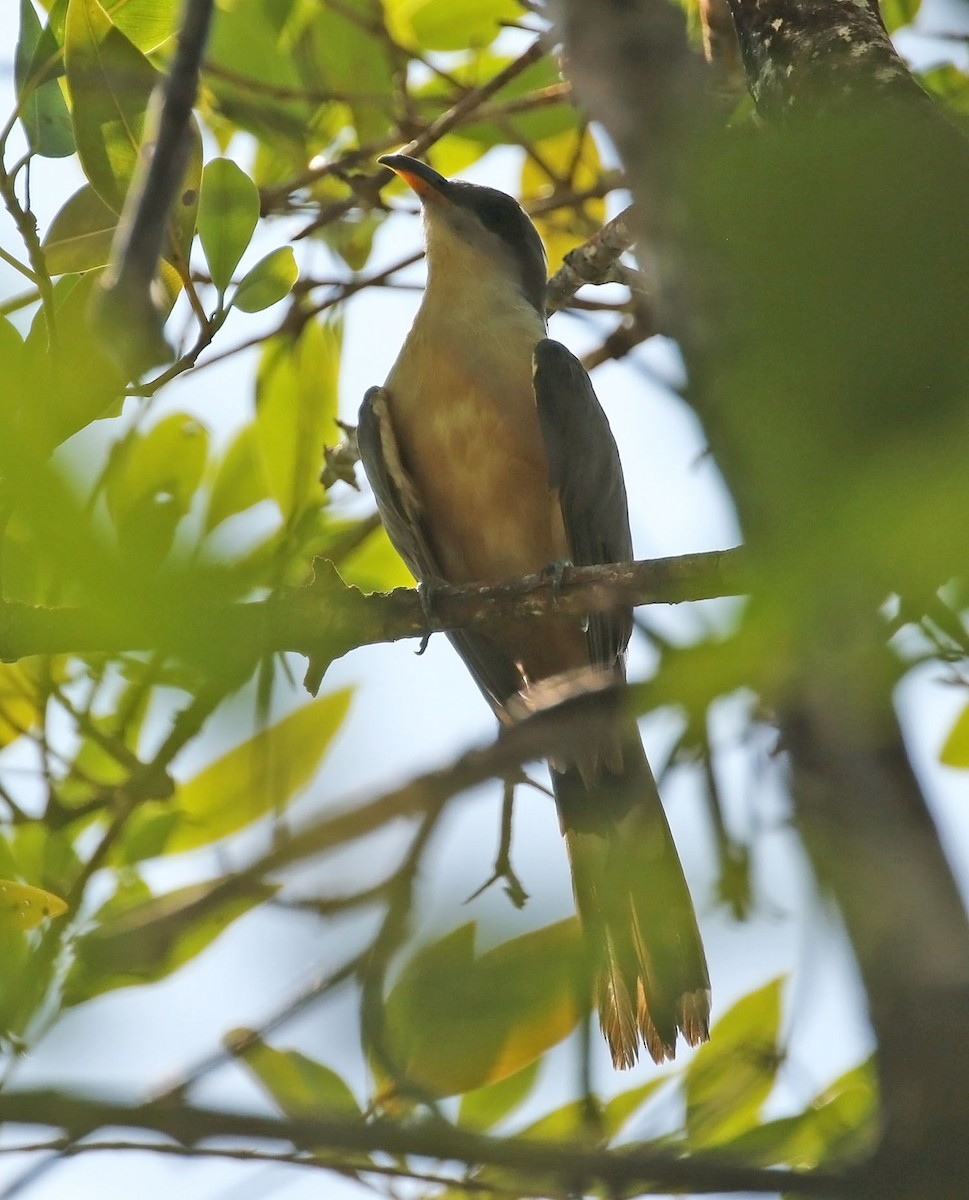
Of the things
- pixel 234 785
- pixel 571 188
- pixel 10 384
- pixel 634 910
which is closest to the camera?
pixel 10 384

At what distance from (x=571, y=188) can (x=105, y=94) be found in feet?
7.19

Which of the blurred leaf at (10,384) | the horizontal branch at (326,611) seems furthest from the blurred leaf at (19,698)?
the blurred leaf at (10,384)

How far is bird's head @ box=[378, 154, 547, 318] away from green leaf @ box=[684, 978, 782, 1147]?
278cm

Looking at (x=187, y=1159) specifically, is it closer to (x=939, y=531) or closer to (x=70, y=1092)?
(x=70, y=1092)

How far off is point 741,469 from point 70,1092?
0.64m

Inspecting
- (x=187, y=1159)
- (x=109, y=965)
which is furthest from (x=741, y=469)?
(x=187, y=1159)

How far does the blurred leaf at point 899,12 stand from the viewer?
12.7 ft

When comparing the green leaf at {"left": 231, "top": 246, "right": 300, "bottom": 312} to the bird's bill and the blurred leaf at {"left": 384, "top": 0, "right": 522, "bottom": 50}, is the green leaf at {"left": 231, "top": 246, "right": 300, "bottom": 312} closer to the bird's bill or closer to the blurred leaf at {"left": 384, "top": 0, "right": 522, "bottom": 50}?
the bird's bill

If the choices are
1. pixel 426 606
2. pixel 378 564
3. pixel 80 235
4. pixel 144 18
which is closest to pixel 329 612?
pixel 426 606

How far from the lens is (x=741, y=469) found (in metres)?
0.79

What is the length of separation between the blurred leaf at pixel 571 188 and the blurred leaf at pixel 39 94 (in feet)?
6.76

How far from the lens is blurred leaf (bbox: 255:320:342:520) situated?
3.77m

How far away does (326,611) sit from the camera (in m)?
1.90

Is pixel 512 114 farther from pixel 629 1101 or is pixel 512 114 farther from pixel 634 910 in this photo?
pixel 634 910
